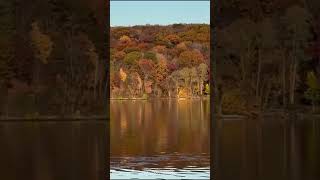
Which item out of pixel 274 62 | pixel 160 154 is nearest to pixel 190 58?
pixel 274 62

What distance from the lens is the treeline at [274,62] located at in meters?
23.3

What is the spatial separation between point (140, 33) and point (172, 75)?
16.2 feet

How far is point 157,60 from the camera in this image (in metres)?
58.9

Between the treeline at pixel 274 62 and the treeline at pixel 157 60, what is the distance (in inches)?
1290

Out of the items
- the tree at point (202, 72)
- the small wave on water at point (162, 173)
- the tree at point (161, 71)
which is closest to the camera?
the small wave on water at point (162, 173)

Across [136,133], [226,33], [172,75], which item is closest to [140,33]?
[172,75]

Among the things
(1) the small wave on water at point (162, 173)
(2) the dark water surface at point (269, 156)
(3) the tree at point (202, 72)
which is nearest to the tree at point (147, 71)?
(3) the tree at point (202, 72)

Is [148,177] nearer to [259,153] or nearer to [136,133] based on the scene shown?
[259,153]

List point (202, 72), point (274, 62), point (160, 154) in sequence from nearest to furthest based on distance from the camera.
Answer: point (160, 154) < point (274, 62) < point (202, 72)

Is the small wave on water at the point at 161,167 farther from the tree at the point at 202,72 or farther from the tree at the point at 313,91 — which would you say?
the tree at the point at 202,72
